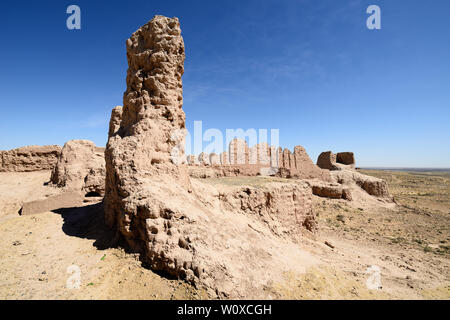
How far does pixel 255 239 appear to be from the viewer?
20.2ft

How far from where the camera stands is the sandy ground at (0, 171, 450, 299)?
149 inches

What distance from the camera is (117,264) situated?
432 cm

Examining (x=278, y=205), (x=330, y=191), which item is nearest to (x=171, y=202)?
(x=278, y=205)

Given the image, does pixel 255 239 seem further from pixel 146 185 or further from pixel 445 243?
pixel 445 243

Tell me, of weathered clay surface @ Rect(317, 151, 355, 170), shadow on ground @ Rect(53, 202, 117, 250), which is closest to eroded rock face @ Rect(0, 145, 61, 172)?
shadow on ground @ Rect(53, 202, 117, 250)

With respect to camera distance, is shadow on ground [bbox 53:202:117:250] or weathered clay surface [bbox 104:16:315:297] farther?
shadow on ground [bbox 53:202:117:250]

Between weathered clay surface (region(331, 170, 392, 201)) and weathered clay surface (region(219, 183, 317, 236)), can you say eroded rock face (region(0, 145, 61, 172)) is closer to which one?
weathered clay surface (region(219, 183, 317, 236))

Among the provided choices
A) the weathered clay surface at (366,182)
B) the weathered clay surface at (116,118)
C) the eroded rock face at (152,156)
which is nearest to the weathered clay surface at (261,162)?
the weathered clay surface at (366,182)

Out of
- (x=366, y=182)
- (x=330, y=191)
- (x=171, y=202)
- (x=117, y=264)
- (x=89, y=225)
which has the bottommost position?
(x=330, y=191)

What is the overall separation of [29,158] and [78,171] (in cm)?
484

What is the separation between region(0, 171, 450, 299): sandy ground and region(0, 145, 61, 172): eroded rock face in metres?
0.51

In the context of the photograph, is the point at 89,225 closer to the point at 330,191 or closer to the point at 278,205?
the point at 278,205
